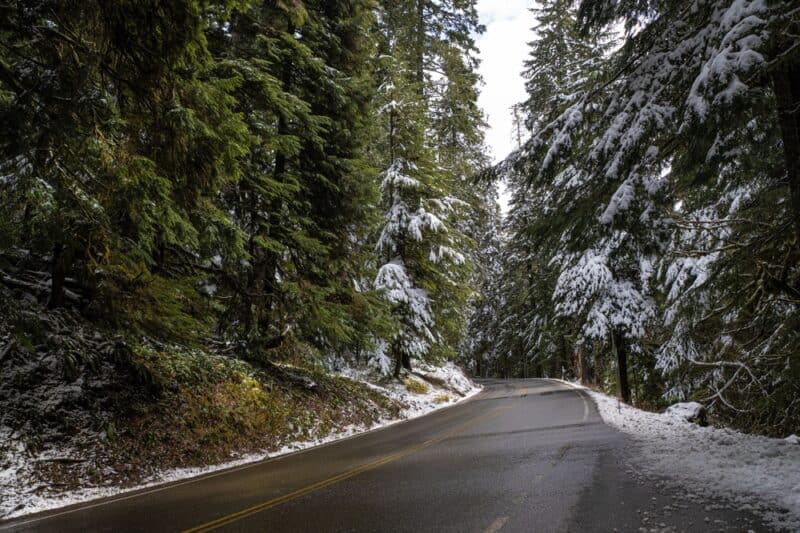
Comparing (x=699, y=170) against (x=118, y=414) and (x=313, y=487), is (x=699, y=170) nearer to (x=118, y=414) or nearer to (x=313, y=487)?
(x=313, y=487)

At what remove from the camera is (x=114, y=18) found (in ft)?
17.6

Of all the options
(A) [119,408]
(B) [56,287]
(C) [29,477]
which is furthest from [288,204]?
(C) [29,477]

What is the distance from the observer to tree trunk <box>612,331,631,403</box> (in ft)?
63.4

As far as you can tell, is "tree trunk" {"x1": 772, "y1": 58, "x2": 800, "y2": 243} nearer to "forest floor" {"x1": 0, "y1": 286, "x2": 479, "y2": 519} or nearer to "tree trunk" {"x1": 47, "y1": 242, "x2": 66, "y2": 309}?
"forest floor" {"x1": 0, "y1": 286, "x2": 479, "y2": 519}

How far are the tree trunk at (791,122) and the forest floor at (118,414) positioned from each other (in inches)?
344

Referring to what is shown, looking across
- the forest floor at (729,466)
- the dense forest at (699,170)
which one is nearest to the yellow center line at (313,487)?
the forest floor at (729,466)

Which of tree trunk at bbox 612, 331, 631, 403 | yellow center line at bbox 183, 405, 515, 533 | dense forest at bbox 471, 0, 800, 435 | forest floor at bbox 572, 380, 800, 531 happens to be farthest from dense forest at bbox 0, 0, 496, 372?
tree trunk at bbox 612, 331, 631, 403

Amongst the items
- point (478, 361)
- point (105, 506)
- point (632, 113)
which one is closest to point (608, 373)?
point (632, 113)

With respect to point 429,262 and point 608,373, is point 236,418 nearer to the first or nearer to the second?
point 429,262

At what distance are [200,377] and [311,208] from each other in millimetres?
6566

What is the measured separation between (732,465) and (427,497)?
4.32m

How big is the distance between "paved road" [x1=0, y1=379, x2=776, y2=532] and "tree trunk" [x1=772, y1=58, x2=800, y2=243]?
3.66m

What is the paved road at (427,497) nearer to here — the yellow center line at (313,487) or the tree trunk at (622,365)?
the yellow center line at (313,487)

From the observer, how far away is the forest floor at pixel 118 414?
728 cm
